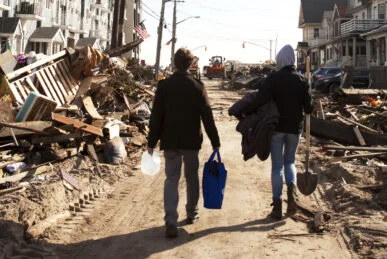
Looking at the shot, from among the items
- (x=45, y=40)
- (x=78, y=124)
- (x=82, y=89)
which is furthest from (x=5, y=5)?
(x=78, y=124)

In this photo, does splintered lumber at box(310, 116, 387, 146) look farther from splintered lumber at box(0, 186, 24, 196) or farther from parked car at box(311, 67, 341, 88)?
parked car at box(311, 67, 341, 88)

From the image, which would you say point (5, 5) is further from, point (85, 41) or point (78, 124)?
point (78, 124)

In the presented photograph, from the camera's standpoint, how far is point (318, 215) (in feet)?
17.3

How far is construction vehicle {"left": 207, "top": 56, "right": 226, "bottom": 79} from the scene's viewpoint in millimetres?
58781

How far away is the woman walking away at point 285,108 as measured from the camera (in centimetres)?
536

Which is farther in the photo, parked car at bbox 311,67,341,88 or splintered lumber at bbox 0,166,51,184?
parked car at bbox 311,67,341,88

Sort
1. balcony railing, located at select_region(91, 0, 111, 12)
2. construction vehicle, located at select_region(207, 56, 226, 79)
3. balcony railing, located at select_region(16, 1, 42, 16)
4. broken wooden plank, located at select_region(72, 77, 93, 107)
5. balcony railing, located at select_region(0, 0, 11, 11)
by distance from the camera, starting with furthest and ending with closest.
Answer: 1. balcony railing, located at select_region(91, 0, 111, 12)
2. construction vehicle, located at select_region(207, 56, 226, 79)
3. balcony railing, located at select_region(16, 1, 42, 16)
4. balcony railing, located at select_region(0, 0, 11, 11)
5. broken wooden plank, located at select_region(72, 77, 93, 107)

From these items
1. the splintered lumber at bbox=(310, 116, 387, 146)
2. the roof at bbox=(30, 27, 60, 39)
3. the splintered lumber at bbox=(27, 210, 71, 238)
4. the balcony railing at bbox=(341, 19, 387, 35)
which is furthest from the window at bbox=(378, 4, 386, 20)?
the splintered lumber at bbox=(27, 210, 71, 238)

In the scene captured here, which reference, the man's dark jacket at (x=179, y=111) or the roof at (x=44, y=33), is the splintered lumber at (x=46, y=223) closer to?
the man's dark jacket at (x=179, y=111)

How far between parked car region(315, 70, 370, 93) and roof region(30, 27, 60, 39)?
25464 mm

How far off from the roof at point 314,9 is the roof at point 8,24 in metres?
48.0

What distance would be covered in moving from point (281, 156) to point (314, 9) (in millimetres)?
72931

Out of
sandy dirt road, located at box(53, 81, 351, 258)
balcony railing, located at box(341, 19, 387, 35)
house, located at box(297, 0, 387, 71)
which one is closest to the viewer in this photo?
sandy dirt road, located at box(53, 81, 351, 258)

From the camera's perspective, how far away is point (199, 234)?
4.92 meters
